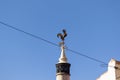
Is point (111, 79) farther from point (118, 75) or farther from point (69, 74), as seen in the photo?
point (69, 74)

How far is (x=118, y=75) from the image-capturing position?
2642 centimetres

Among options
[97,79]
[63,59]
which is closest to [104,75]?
[97,79]

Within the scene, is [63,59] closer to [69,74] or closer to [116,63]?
[69,74]

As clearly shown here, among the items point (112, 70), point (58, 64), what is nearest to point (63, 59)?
point (58, 64)

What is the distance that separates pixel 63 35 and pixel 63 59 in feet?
4.49

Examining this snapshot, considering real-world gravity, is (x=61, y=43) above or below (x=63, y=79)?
above

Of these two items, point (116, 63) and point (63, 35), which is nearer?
point (63, 35)

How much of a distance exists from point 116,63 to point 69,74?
12.3ft

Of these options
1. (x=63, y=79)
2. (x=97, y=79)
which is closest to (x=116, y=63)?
(x=97, y=79)

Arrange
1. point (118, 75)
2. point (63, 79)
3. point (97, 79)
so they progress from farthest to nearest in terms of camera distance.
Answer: point (97, 79) → point (118, 75) → point (63, 79)

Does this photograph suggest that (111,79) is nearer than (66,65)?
No

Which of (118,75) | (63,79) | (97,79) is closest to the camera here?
(63,79)

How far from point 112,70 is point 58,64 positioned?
4.05 m

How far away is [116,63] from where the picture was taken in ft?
87.2
